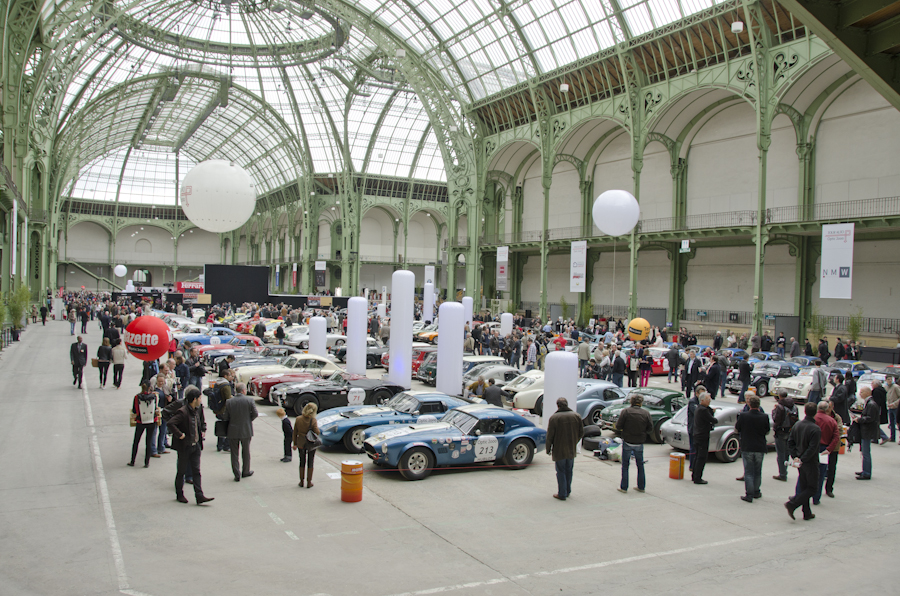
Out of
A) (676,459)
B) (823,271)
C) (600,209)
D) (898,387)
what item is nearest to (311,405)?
(676,459)

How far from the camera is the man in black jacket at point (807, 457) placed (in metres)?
8.54

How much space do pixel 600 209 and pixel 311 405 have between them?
15007 mm

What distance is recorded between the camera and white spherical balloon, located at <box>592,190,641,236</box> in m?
21.5

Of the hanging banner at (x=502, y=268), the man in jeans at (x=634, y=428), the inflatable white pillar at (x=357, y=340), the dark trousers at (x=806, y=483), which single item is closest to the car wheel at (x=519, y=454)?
the man in jeans at (x=634, y=428)

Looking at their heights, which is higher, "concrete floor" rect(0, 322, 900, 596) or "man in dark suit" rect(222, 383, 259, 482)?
"man in dark suit" rect(222, 383, 259, 482)

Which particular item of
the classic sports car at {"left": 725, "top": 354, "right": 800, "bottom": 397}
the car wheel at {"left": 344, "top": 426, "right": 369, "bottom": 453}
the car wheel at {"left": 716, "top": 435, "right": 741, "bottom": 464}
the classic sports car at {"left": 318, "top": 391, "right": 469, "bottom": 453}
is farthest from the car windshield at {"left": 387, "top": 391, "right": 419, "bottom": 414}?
the classic sports car at {"left": 725, "top": 354, "right": 800, "bottom": 397}

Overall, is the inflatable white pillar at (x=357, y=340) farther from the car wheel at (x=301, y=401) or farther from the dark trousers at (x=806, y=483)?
the dark trousers at (x=806, y=483)

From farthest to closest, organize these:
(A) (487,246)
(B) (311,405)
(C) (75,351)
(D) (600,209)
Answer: (A) (487,246) → (D) (600,209) → (C) (75,351) → (B) (311,405)

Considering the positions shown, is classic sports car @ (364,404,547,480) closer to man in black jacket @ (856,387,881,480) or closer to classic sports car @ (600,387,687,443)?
classic sports car @ (600,387,687,443)

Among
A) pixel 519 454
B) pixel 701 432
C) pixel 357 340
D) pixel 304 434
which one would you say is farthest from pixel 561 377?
pixel 357 340

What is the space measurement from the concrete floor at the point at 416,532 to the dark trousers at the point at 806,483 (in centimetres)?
38

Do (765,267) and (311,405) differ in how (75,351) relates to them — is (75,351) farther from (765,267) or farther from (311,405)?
(765,267)

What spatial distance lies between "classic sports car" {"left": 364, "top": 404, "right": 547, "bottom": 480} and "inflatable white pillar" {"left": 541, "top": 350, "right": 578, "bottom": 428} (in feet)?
7.85

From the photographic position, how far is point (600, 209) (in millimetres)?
21844
